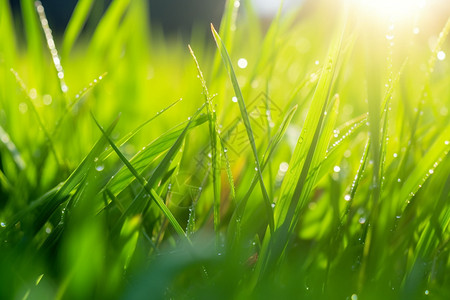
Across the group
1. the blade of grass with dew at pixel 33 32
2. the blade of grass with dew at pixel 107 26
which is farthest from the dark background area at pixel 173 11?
the blade of grass with dew at pixel 33 32

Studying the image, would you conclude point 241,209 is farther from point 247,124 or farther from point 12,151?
point 12,151

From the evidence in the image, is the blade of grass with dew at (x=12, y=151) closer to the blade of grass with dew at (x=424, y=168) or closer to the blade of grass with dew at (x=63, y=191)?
the blade of grass with dew at (x=63, y=191)

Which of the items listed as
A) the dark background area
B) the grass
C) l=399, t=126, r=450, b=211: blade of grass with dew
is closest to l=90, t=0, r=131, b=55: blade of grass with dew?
the grass

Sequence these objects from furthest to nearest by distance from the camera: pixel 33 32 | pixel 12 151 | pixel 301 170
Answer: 1. pixel 33 32
2. pixel 12 151
3. pixel 301 170

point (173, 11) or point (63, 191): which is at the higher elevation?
point (173, 11)

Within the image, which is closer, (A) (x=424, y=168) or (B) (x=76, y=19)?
(A) (x=424, y=168)

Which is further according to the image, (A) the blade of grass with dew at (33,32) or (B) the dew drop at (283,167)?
(A) the blade of grass with dew at (33,32)

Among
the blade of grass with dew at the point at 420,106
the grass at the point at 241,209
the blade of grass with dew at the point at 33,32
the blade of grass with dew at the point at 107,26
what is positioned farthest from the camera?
the blade of grass with dew at the point at 107,26

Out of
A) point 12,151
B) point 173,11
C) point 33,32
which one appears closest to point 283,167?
point 12,151

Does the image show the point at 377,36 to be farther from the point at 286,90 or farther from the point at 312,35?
the point at 312,35

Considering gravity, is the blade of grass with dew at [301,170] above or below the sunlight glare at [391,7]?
below

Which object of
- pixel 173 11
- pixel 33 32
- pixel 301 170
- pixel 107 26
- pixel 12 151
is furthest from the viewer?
pixel 173 11
